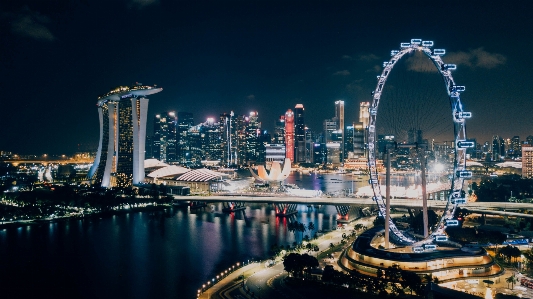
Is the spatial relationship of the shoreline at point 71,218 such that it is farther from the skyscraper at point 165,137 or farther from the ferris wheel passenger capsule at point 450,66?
the skyscraper at point 165,137

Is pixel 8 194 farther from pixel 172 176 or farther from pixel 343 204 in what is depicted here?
pixel 343 204

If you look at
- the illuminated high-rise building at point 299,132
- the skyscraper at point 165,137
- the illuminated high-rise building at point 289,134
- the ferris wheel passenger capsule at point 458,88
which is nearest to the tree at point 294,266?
the ferris wheel passenger capsule at point 458,88

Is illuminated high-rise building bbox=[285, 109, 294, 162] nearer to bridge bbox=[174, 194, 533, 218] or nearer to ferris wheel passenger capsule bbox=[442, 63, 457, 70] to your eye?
bridge bbox=[174, 194, 533, 218]

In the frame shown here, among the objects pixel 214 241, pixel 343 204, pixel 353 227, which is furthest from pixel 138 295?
pixel 343 204

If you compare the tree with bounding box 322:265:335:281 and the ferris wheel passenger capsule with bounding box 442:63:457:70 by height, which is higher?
the ferris wheel passenger capsule with bounding box 442:63:457:70

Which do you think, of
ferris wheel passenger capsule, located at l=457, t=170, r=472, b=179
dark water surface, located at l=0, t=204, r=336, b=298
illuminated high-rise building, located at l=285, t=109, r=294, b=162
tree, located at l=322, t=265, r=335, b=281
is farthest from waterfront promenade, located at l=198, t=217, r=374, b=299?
illuminated high-rise building, located at l=285, t=109, r=294, b=162

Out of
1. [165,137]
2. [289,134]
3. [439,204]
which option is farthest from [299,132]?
[439,204]
